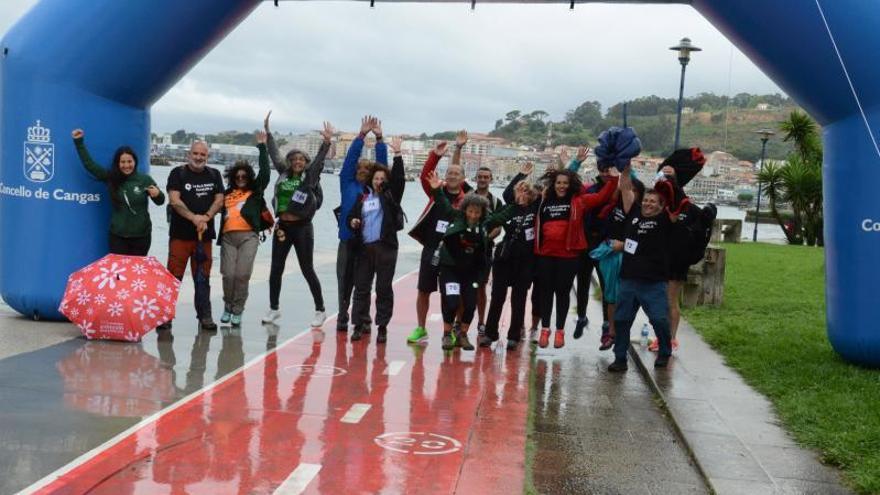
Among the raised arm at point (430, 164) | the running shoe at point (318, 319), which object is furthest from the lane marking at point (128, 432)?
the raised arm at point (430, 164)

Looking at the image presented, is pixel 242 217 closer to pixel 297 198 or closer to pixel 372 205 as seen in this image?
pixel 297 198

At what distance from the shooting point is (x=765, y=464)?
5.45m

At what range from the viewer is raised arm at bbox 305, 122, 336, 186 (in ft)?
31.0

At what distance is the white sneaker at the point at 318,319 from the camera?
31.6ft

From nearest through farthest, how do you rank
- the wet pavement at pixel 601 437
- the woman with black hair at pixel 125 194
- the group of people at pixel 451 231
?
1. the wet pavement at pixel 601 437
2. the group of people at pixel 451 231
3. the woman with black hair at pixel 125 194

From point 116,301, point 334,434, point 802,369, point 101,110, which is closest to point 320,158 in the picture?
point 101,110

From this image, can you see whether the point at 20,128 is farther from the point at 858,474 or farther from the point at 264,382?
the point at 858,474

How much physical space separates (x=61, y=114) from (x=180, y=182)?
1241mm

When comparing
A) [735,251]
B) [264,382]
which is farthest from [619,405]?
[735,251]

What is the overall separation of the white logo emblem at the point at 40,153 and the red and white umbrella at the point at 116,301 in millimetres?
1052

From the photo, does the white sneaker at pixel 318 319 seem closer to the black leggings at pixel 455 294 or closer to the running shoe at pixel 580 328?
the black leggings at pixel 455 294

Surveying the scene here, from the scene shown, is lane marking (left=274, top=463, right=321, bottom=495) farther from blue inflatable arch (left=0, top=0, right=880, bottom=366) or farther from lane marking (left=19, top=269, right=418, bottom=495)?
blue inflatable arch (left=0, top=0, right=880, bottom=366)

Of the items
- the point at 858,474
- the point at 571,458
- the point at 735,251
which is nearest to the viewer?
the point at 858,474

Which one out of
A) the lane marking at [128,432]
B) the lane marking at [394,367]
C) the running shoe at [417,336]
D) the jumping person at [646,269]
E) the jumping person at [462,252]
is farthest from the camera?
the running shoe at [417,336]
